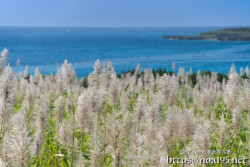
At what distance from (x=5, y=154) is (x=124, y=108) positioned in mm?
4033

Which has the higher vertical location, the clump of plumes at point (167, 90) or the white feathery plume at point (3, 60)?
the white feathery plume at point (3, 60)

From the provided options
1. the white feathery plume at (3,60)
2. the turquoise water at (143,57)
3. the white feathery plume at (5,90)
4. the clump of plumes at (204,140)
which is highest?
the white feathery plume at (3,60)

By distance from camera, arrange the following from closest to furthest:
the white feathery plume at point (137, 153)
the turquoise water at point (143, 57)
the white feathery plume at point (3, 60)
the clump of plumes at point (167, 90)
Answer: the white feathery plume at point (137, 153) → the white feathery plume at point (3, 60) → the clump of plumes at point (167, 90) → the turquoise water at point (143, 57)

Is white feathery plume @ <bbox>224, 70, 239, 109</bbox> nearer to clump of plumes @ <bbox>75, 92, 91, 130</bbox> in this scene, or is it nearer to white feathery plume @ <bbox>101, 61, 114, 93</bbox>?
white feathery plume @ <bbox>101, 61, 114, 93</bbox>

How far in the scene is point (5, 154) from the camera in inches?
131

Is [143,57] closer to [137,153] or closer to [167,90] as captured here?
[167,90]

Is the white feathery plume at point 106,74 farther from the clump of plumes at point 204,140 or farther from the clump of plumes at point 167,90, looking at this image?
the clump of plumes at point 204,140

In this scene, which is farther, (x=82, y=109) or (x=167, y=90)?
(x=167, y=90)

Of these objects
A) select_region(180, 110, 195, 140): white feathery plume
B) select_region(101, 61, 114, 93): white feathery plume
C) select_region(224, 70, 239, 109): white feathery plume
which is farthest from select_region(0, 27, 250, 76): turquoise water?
select_region(224, 70, 239, 109): white feathery plume

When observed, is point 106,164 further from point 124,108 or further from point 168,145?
point 124,108

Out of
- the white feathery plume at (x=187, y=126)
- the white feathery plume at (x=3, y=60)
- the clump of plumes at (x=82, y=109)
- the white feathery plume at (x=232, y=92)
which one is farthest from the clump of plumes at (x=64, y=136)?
the white feathery plume at (x=232, y=92)

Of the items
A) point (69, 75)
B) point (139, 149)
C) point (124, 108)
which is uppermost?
point (69, 75)

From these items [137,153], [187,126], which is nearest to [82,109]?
[137,153]

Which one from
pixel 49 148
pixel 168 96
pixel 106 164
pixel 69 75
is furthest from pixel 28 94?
pixel 168 96
